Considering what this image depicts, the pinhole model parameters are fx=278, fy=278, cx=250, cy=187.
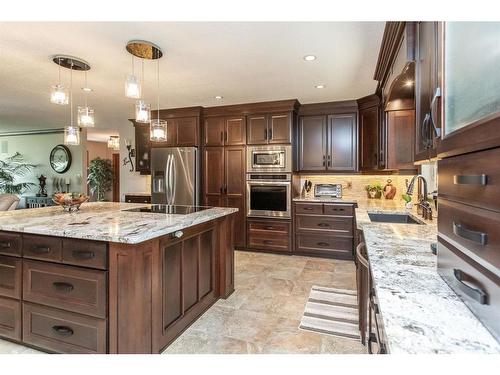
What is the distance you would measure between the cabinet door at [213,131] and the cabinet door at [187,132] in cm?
15

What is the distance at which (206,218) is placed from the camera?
228 cm

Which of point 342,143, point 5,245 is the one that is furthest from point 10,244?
point 342,143

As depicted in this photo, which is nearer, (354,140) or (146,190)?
(354,140)

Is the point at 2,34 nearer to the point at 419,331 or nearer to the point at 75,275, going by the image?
the point at 75,275

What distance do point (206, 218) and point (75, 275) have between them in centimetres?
96

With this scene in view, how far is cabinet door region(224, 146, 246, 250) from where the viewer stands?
4.60m

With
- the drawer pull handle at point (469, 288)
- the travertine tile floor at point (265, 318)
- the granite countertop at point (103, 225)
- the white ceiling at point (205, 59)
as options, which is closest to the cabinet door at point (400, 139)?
the white ceiling at point (205, 59)

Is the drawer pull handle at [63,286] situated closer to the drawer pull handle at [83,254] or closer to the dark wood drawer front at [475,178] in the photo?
the drawer pull handle at [83,254]

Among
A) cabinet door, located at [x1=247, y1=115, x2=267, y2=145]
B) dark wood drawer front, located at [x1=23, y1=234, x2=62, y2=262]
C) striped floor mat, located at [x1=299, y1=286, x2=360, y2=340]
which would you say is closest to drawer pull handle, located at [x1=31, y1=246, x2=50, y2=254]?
dark wood drawer front, located at [x1=23, y1=234, x2=62, y2=262]

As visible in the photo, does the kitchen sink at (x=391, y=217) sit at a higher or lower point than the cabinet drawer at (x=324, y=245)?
higher

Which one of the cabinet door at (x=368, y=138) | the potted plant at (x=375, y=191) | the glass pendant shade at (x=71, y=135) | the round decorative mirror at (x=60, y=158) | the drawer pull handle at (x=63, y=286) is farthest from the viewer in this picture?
the round decorative mirror at (x=60, y=158)

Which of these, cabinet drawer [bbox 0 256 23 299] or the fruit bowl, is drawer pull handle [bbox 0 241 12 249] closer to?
cabinet drawer [bbox 0 256 23 299]

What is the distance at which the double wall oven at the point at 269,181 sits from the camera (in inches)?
171
